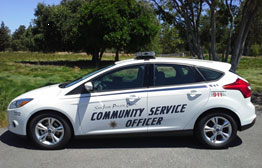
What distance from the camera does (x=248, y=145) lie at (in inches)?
193

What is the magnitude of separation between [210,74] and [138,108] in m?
1.39

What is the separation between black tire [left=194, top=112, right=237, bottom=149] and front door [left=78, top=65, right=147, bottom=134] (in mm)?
956

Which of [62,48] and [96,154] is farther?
[62,48]

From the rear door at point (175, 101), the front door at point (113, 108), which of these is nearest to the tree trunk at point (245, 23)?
the rear door at point (175, 101)

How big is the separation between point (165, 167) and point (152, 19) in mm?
22453

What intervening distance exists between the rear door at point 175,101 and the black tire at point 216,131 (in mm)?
244

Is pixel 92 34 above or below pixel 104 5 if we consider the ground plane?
below

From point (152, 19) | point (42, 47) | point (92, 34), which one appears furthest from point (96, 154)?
point (42, 47)

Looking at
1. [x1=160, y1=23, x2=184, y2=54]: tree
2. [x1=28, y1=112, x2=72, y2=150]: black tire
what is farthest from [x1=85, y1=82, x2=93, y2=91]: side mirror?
[x1=160, y1=23, x2=184, y2=54]: tree

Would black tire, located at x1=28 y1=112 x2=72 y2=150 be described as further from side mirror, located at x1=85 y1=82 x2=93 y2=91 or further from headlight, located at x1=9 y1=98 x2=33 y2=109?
side mirror, located at x1=85 y1=82 x2=93 y2=91

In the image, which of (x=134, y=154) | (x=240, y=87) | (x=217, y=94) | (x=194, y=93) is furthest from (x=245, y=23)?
(x=134, y=154)

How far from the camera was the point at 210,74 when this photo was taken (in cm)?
480

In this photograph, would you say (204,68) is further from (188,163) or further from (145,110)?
(188,163)

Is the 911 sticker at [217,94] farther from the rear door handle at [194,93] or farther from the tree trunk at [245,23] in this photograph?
the tree trunk at [245,23]
